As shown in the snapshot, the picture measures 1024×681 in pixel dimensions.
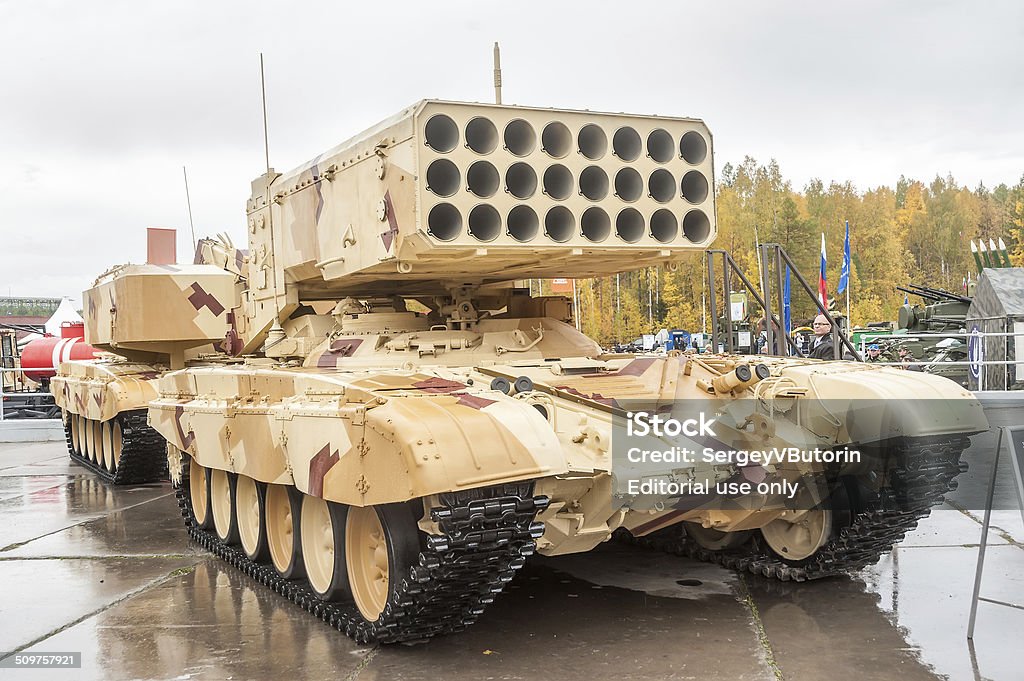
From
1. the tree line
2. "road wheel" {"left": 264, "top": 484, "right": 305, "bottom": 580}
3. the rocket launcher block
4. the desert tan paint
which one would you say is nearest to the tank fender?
the desert tan paint

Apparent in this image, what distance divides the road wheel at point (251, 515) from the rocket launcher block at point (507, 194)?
1.89 m

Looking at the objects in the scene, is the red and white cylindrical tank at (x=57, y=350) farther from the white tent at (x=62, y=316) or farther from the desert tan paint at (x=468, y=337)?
the desert tan paint at (x=468, y=337)

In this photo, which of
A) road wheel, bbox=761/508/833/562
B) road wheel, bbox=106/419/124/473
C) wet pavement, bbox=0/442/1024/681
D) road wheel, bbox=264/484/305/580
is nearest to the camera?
wet pavement, bbox=0/442/1024/681

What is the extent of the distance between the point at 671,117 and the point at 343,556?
3962 millimetres

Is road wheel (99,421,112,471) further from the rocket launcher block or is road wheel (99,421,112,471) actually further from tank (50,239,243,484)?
the rocket launcher block

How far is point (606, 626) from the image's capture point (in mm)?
6945

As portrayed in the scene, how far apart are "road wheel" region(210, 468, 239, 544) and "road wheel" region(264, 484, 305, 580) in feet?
3.11

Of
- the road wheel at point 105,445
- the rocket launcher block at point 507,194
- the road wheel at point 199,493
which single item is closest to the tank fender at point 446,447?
the rocket launcher block at point 507,194

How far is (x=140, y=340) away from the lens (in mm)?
12672

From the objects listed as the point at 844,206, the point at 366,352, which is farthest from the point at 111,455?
the point at 844,206

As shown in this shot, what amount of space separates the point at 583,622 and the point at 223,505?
4.14 m

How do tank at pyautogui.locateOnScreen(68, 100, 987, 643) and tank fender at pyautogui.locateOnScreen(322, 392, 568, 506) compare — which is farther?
tank at pyautogui.locateOnScreen(68, 100, 987, 643)

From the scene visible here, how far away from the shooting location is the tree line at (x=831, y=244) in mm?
45438

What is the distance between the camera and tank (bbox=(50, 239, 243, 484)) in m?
12.6
